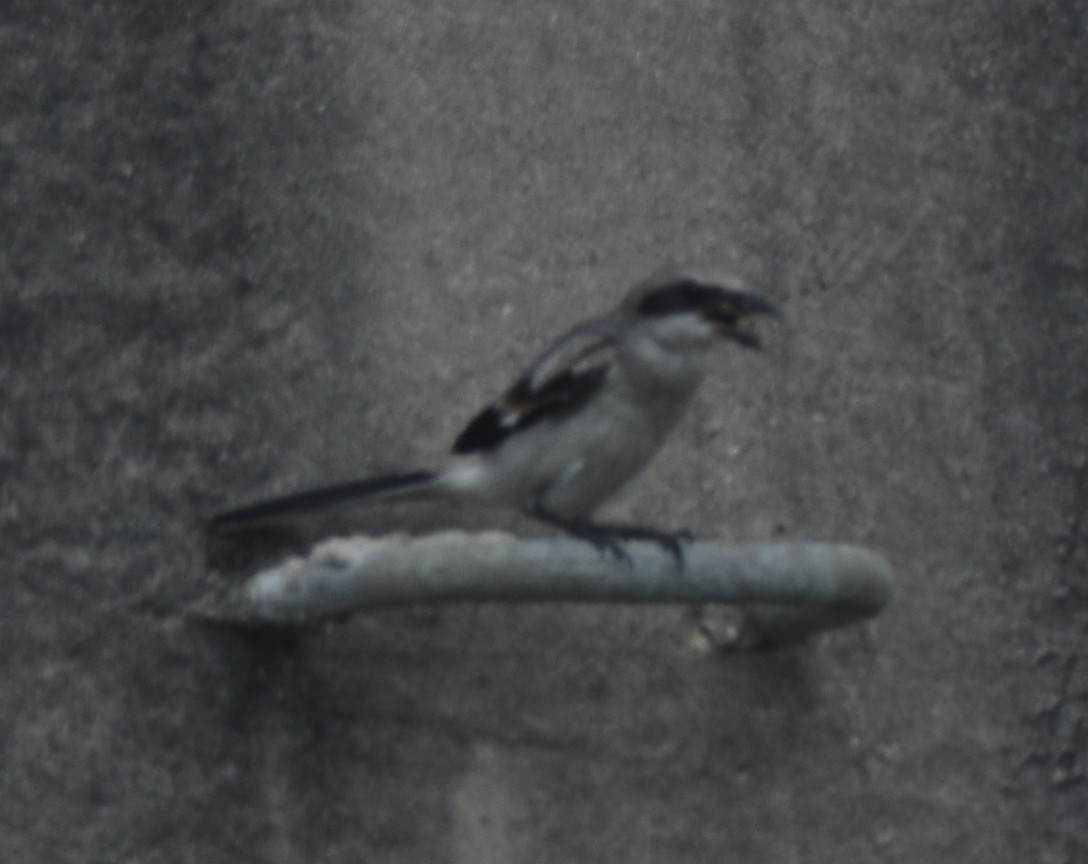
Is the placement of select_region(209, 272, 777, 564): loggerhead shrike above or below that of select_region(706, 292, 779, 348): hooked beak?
below

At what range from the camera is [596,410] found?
446 centimetres

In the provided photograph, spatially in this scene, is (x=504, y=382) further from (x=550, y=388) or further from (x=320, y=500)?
(x=320, y=500)

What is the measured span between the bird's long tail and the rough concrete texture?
1.5 inches

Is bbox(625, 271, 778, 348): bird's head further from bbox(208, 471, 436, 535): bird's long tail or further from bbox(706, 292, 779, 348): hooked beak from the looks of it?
bbox(208, 471, 436, 535): bird's long tail

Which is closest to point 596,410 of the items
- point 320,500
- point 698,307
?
point 698,307

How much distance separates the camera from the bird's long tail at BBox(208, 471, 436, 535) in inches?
163

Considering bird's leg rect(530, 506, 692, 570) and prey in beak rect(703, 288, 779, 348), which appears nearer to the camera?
bird's leg rect(530, 506, 692, 570)

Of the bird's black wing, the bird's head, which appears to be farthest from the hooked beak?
the bird's black wing

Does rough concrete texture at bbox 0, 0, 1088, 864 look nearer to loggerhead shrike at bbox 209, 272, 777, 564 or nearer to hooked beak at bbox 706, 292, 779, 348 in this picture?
loggerhead shrike at bbox 209, 272, 777, 564

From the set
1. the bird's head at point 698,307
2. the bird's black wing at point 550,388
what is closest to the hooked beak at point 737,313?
the bird's head at point 698,307

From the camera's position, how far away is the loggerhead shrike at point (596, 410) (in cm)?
429

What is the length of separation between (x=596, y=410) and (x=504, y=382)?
6.3 inches

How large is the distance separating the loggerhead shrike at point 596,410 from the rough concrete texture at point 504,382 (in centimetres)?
6

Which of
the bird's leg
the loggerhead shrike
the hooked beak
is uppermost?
the hooked beak
